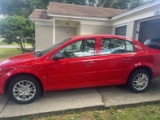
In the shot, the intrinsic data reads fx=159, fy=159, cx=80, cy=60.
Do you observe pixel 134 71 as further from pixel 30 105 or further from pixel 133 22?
pixel 133 22

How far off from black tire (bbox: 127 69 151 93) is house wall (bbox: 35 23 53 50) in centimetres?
965

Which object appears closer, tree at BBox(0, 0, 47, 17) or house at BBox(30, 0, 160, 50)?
house at BBox(30, 0, 160, 50)

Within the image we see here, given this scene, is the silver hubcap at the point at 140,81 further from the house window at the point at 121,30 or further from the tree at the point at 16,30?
the tree at the point at 16,30

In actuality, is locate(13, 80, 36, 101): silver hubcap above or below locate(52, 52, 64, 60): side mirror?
below

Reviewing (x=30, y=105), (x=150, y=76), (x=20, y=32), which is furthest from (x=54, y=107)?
(x=20, y=32)

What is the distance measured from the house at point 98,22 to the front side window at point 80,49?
11.0 feet

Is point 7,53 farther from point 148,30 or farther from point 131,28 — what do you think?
point 148,30

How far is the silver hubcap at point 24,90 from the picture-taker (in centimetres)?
382

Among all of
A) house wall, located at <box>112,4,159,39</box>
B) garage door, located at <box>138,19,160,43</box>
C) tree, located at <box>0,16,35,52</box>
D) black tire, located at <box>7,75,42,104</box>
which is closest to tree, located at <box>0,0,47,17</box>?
tree, located at <box>0,16,35,52</box>

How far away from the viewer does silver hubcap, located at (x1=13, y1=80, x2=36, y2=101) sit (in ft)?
12.5

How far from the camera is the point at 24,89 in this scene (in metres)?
3.85

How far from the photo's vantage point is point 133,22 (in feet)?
26.5

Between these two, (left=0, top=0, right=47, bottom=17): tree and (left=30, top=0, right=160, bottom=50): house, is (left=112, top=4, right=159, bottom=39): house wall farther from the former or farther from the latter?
(left=0, top=0, right=47, bottom=17): tree

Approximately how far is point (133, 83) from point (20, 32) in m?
12.0
